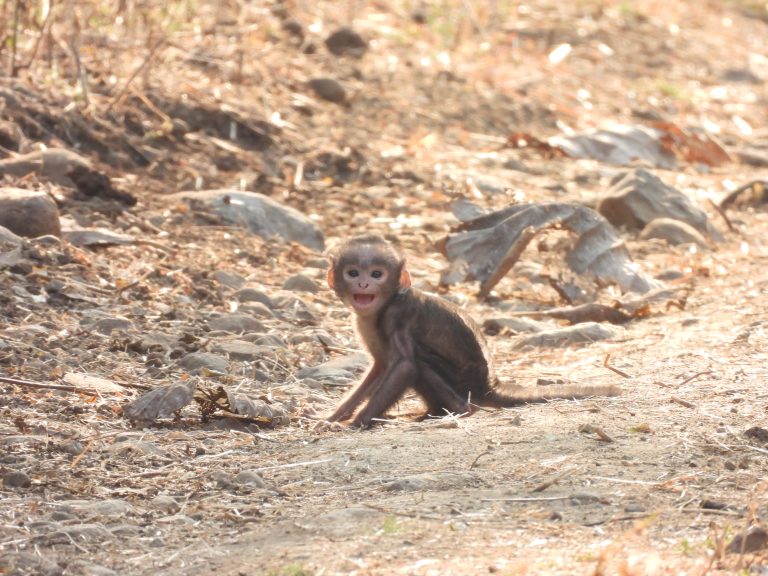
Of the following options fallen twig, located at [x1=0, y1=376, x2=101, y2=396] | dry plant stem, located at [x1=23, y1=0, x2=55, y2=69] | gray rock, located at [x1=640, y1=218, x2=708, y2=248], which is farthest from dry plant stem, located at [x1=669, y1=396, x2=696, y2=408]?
dry plant stem, located at [x1=23, y1=0, x2=55, y2=69]

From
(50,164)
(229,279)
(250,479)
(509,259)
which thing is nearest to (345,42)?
(50,164)

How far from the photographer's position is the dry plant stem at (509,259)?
310 inches

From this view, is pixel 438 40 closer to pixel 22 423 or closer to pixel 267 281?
pixel 267 281

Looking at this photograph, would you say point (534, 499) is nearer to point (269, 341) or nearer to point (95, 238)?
point (269, 341)

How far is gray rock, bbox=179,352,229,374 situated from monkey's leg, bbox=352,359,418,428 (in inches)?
28.1

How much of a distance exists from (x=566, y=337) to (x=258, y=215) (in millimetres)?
2352

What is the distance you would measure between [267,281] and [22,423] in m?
3.01

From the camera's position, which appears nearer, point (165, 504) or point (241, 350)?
point (165, 504)

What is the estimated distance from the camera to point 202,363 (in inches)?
241

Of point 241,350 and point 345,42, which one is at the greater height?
point 345,42

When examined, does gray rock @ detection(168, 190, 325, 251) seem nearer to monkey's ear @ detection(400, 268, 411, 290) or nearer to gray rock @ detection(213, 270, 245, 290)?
gray rock @ detection(213, 270, 245, 290)

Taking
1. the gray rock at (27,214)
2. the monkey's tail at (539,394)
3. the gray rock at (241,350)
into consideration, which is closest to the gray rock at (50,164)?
the gray rock at (27,214)

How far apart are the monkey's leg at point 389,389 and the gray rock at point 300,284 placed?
1.81m

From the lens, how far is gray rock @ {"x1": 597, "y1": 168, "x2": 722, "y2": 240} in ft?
31.8
